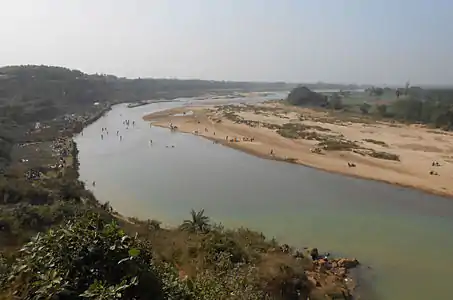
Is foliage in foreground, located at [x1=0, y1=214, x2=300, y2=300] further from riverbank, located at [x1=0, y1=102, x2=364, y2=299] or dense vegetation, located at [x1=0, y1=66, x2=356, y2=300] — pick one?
riverbank, located at [x1=0, y1=102, x2=364, y2=299]

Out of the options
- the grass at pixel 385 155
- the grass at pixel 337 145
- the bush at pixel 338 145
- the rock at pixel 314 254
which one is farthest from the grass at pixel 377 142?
the rock at pixel 314 254

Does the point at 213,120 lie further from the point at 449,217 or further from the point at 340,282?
the point at 340,282

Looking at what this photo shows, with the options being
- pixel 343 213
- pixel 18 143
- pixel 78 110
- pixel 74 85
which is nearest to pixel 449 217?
pixel 343 213

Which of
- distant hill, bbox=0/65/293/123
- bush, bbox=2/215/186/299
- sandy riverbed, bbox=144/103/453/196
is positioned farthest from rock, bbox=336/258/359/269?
distant hill, bbox=0/65/293/123

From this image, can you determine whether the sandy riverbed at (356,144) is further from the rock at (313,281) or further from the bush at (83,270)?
the bush at (83,270)

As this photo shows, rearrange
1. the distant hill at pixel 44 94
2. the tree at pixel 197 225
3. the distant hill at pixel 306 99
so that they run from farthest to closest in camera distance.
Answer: the distant hill at pixel 306 99, the distant hill at pixel 44 94, the tree at pixel 197 225

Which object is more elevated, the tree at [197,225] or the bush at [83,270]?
the bush at [83,270]
